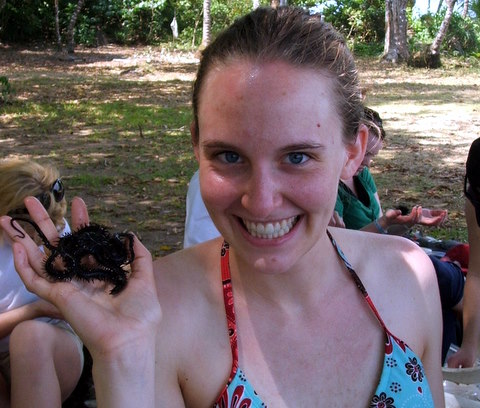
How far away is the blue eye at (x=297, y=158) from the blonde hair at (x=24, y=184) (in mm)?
2085

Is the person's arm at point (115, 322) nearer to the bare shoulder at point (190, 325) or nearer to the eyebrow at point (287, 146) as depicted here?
the bare shoulder at point (190, 325)

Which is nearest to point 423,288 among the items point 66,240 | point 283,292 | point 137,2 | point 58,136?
point 283,292

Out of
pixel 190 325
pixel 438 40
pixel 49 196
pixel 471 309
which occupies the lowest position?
pixel 438 40

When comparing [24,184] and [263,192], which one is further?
[24,184]

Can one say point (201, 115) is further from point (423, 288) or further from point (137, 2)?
point (137, 2)

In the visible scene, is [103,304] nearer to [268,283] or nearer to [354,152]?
[268,283]

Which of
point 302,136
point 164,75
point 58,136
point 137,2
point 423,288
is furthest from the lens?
point 137,2

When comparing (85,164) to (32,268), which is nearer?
(32,268)

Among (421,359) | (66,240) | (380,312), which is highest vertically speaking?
(66,240)

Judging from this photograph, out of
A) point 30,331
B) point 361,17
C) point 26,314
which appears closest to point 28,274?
point 30,331

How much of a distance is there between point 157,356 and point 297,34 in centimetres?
103

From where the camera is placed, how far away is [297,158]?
164 cm

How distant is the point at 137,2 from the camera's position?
27.1 m

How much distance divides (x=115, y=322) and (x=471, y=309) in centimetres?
197
